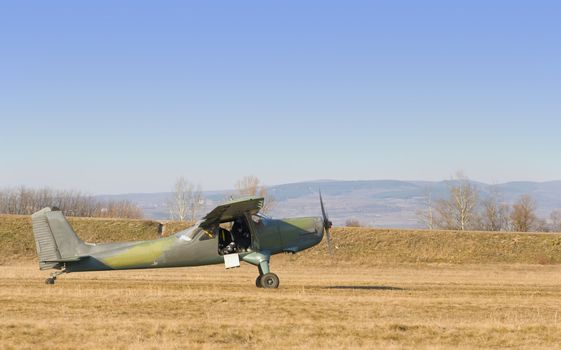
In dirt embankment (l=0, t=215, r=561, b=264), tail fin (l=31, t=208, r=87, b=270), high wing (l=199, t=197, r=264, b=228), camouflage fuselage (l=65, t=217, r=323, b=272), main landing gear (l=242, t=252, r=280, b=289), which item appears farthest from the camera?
dirt embankment (l=0, t=215, r=561, b=264)

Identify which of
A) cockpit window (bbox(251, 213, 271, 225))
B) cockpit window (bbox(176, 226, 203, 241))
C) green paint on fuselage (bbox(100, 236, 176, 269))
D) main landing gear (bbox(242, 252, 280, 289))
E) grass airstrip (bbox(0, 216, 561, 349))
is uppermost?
cockpit window (bbox(251, 213, 271, 225))

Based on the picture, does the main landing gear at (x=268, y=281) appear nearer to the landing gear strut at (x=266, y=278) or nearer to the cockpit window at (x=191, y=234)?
the landing gear strut at (x=266, y=278)

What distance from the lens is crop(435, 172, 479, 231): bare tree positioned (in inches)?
4798

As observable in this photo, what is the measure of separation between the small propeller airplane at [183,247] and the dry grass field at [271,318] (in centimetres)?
86

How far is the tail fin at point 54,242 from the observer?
2436cm

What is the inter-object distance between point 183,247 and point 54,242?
4.26 meters

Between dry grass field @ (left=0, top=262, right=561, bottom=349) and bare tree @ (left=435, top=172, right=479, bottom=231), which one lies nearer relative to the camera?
dry grass field @ (left=0, top=262, right=561, bottom=349)

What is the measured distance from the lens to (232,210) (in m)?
23.8

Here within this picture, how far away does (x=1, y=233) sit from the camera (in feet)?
182

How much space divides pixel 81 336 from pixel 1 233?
1752 inches

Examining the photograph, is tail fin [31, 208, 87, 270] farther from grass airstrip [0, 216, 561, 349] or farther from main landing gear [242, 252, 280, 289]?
main landing gear [242, 252, 280, 289]

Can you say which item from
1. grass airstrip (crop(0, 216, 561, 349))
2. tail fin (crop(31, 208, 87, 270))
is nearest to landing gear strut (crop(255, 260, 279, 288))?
grass airstrip (crop(0, 216, 561, 349))

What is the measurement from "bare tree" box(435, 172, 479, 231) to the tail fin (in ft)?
325

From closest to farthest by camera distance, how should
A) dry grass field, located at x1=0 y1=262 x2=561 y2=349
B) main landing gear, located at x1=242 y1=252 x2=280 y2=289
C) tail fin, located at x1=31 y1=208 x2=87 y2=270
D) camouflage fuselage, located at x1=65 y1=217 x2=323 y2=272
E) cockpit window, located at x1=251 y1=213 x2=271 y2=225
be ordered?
dry grass field, located at x1=0 y1=262 x2=561 y2=349 → tail fin, located at x1=31 y1=208 x2=87 y2=270 → camouflage fuselage, located at x1=65 y1=217 x2=323 y2=272 → main landing gear, located at x1=242 y1=252 x2=280 y2=289 → cockpit window, located at x1=251 y1=213 x2=271 y2=225
